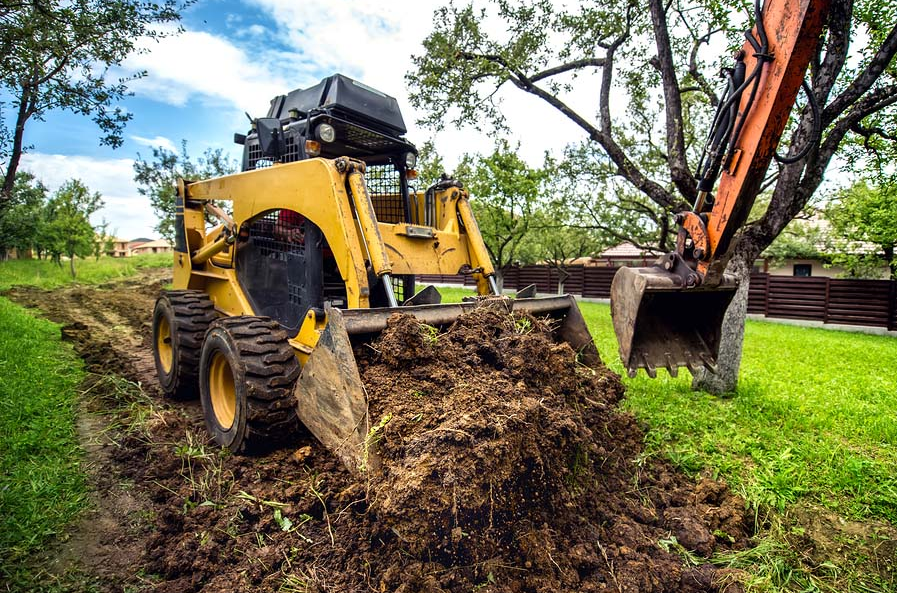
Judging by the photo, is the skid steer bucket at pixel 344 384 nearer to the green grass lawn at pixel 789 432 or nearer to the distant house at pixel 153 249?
the green grass lawn at pixel 789 432

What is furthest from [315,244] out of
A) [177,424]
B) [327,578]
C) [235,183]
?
[327,578]

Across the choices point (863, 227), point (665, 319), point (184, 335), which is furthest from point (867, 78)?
point (863, 227)

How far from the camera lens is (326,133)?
4.10 meters

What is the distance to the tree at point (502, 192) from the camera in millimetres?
14773

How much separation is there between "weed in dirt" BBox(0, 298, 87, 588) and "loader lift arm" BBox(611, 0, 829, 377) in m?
3.58

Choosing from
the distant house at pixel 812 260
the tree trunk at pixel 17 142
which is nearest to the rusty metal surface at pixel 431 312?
the tree trunk at pixel 17 142

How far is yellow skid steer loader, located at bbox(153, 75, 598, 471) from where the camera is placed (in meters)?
3.08

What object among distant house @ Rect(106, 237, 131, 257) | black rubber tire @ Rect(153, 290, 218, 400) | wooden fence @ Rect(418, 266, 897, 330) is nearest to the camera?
black rubber tire @ Rect(153, 290, 218, 400)

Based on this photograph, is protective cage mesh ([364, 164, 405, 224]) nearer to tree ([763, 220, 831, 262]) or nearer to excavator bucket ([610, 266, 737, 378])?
excavator bucket ([610, 266, 737, 378])

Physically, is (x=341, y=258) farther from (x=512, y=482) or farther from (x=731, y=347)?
(x=731, y=347)

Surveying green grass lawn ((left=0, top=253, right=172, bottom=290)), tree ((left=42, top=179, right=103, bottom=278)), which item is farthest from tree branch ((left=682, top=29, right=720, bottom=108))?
tree ((left=42, top=179, right=103, bottom=278))

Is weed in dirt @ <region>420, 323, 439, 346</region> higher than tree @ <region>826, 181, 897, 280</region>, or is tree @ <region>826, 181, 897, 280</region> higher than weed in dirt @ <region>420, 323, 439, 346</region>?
tree @ <region>826, 181, 897, 280</region>

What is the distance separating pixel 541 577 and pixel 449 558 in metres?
0.43

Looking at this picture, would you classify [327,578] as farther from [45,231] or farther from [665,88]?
[45,231]
